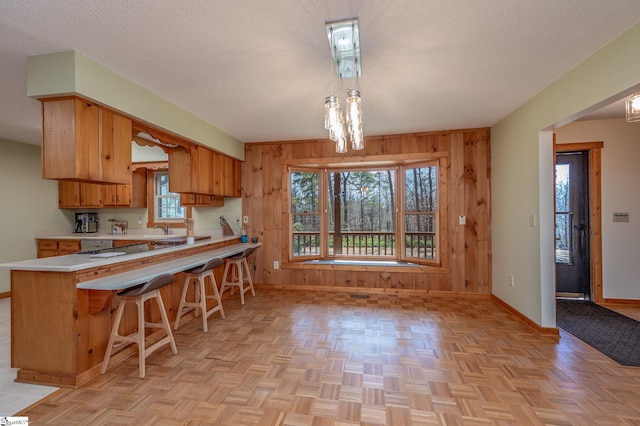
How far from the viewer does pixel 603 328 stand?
281 cm

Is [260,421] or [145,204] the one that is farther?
[145,204]

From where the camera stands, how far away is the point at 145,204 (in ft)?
15.8

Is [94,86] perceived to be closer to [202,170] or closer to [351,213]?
[202,170]

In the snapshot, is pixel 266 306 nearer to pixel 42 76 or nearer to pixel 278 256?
pixel 278 256

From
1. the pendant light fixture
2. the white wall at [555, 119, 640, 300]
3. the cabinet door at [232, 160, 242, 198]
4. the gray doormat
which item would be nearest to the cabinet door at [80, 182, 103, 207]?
the cabinet door at [232, 160, 242, 198]

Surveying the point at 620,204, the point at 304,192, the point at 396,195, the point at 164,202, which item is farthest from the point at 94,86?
the point at 620,204

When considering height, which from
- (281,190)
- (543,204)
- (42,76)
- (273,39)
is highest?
(273,39)

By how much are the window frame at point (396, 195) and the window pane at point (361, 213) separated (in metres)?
0.09

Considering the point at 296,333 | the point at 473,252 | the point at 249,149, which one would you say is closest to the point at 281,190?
the point at 249,149

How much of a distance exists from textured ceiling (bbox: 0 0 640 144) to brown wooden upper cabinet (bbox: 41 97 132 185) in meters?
0.37

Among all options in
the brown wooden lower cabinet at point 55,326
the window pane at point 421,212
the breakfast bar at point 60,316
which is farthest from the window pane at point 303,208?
the brown wooden lower cabinet at point 55,326

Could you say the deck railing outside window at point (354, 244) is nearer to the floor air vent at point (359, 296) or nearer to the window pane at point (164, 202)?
the floor air vent at point (359, 296)

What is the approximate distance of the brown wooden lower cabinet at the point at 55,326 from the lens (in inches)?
76.7

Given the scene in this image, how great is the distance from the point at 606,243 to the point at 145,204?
6.90 meters
